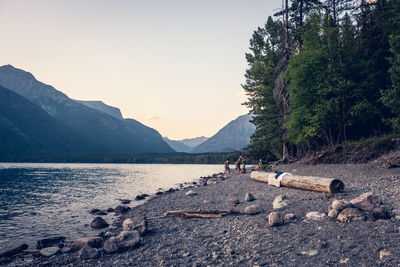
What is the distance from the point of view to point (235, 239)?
316 inches

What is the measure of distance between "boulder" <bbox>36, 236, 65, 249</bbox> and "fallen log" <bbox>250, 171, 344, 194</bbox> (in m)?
12.7

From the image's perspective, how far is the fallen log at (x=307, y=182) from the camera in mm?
13031

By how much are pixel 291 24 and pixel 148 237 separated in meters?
40.1

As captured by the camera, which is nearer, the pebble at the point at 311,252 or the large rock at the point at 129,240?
the pebble at the point at 311,252

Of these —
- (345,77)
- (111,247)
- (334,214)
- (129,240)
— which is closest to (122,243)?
(129,240)

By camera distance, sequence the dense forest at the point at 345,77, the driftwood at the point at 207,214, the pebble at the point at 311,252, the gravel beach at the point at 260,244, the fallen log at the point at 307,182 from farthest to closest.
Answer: the dense forest at the point at 345,77 < the fallen log at the point at 307,182 < the driftwood at the point at 207,214 < the pebble at the point at 311,252 < the gravel beach at the point at 260,244

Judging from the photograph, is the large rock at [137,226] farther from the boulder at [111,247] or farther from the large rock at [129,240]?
the boulder at [111,247]

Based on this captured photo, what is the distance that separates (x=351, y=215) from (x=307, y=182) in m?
6.38

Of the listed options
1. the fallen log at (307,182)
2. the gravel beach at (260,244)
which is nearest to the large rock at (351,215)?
the gravel beach at (260,244)

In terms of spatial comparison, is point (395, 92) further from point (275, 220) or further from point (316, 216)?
point (275, 220)

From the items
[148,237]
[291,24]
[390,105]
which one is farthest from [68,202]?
[291,24]

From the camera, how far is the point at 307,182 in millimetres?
14492

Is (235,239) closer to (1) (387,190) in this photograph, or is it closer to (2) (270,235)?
(2) (270,235)

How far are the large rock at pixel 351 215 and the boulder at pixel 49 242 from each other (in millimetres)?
11079
